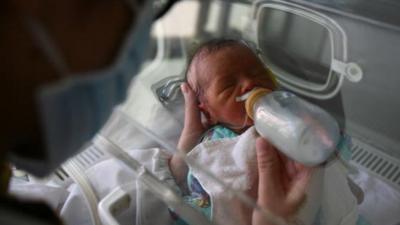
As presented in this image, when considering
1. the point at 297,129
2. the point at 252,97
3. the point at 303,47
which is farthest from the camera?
the point at 303,47

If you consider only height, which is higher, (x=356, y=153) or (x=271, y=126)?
(x=271, y=126)

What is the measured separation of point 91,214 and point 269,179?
0.36m

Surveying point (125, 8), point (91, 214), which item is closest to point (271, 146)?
point (91, 214)

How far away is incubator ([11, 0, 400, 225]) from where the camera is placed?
0.88 meters

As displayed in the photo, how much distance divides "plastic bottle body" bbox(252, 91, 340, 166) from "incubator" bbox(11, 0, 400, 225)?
0.05 metres

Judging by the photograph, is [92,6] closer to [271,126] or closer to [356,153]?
[271,126]

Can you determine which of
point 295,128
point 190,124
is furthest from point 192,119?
point 295,128

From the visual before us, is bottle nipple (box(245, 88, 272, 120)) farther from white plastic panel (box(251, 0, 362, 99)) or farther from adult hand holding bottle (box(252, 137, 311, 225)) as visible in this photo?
white plastic panel (box(251, 0, 362, 99))

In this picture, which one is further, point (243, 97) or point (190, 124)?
point (190, 124)

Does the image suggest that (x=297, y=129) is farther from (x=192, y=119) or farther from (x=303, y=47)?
(x=303, y=47)

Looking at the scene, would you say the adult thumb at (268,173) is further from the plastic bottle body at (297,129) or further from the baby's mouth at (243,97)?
the baby's mouth at (243,97)

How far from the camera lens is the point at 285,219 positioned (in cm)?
82

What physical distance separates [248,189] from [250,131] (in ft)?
0.41

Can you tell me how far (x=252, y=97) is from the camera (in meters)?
0.94
